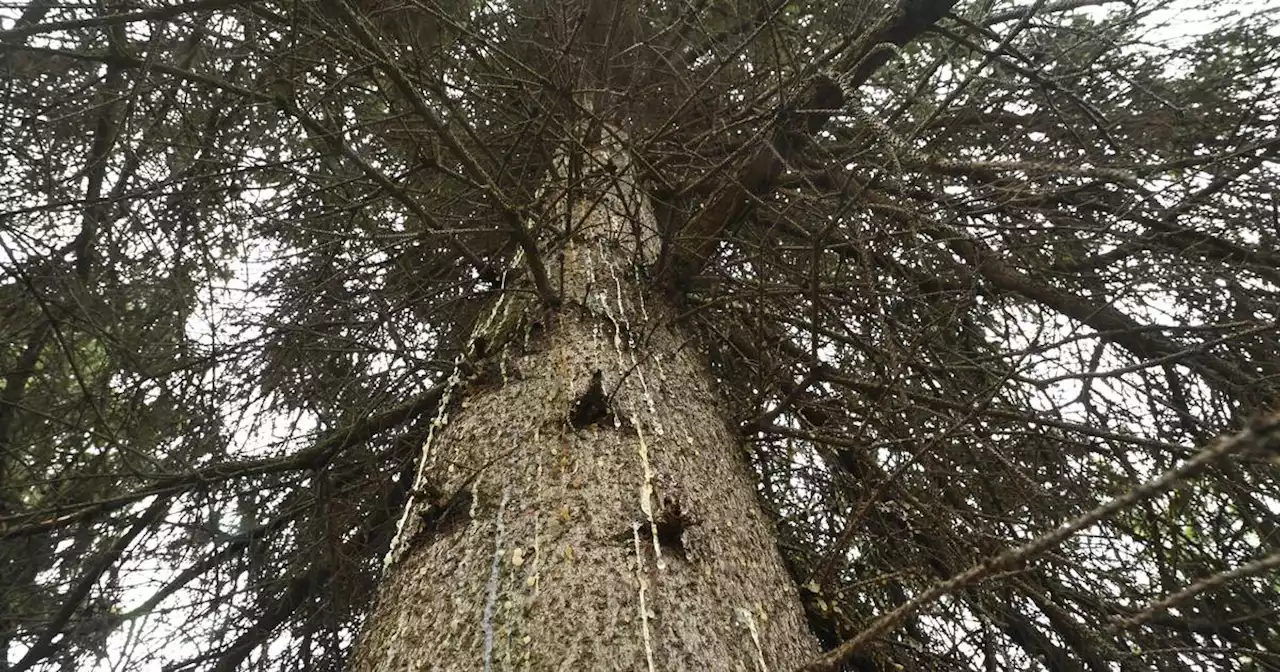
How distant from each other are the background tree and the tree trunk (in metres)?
0.19

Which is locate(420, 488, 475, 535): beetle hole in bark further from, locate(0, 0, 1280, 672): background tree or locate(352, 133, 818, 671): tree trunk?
locate(0, 0, 1280, 672): background tree

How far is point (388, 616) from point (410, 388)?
1.90m

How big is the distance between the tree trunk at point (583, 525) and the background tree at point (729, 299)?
19cm

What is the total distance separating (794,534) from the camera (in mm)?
2307

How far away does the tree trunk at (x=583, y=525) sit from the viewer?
117cm

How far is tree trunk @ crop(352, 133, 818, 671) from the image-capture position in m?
1.17

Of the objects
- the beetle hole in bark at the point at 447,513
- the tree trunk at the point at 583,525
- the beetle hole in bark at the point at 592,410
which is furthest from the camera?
the beetle hole in bark at the point at 592,410

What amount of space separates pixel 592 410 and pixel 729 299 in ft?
1.83

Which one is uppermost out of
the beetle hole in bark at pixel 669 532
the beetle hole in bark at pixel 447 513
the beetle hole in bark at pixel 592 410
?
the beetle hole in bark at pixel 592 410

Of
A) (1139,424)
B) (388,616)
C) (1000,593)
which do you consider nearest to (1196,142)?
(1139,424)

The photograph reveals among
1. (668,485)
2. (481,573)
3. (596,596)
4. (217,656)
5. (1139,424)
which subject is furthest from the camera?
(217,656)

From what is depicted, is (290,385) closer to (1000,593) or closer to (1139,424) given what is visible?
(1000,593)

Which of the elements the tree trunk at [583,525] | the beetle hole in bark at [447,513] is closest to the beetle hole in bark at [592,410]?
the tree trunk at [583,525]

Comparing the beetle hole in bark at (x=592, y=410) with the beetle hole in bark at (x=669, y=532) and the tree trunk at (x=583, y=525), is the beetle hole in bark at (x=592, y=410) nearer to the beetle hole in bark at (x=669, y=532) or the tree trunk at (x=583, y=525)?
the tree trunk at (x=583, y=525)
